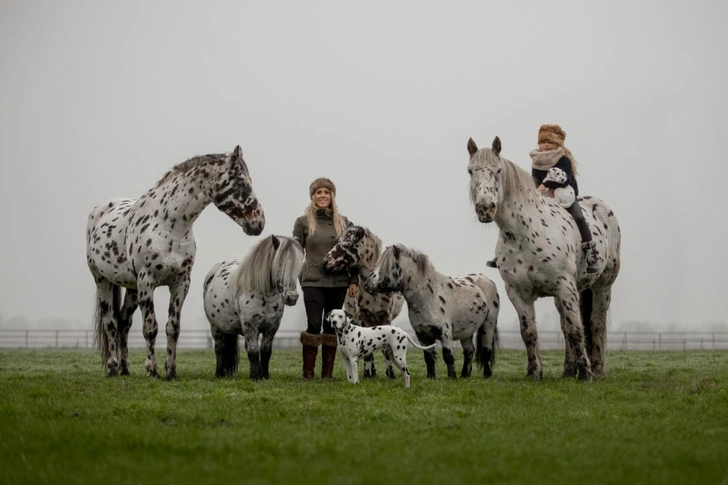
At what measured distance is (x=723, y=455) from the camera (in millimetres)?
6668

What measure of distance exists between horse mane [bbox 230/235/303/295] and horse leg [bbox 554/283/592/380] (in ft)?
12.0

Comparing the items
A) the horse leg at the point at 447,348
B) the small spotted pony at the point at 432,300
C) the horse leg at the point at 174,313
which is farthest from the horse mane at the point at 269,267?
the horse leg at the point at 447,348

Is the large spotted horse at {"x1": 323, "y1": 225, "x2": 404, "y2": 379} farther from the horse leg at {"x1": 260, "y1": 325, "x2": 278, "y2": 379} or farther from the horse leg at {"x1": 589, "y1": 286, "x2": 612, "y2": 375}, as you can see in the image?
the horse leg at {"x1": 589, "y1": 286, "x2": 612, "y2": 375}

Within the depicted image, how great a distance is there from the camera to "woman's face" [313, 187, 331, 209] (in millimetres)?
13227

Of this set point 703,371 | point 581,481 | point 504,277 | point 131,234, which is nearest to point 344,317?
point 504,277

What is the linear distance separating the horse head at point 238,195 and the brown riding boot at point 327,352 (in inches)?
70.3

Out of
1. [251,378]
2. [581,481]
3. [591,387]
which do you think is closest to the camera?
[581,481]

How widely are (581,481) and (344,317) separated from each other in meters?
6.33

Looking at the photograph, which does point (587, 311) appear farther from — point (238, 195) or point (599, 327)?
point (238, 195)

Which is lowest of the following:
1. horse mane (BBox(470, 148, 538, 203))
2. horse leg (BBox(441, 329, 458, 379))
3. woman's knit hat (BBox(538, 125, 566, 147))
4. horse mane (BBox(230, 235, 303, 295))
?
horse leg (BBox(441, 329, 458, 379))

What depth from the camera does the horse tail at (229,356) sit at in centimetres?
1390

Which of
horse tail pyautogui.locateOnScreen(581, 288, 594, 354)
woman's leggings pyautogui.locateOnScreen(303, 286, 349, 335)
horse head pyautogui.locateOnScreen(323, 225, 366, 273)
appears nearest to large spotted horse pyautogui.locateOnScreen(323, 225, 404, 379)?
horse head pyautogui.locateOnScreen(323, 225, 366, 273)

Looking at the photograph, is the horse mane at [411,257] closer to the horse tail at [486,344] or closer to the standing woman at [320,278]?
the standing woman at [320,278]

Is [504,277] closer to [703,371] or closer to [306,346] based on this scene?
[306,346]
